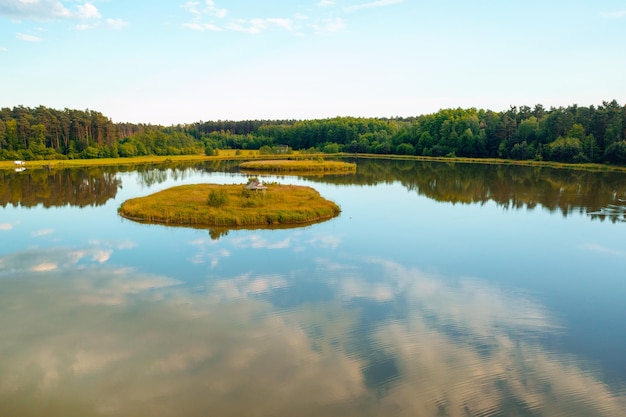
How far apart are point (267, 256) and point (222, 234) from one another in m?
5.88

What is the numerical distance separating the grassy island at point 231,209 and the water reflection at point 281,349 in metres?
10.9

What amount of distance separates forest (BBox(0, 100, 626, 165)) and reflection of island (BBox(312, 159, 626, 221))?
12.3 meters

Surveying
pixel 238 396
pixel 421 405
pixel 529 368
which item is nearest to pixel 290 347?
pixel 238 396

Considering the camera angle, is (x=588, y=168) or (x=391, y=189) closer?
(x=391, y=189)

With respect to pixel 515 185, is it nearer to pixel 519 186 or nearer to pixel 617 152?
pixel 519 186

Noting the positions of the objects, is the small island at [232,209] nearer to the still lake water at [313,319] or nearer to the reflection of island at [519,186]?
the still lake water at [313,319]

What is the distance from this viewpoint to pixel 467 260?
24.2m

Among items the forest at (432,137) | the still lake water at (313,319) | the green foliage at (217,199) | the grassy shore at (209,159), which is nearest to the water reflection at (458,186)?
the grassy shore at (209,159)

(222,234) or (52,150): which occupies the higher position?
(52,150)

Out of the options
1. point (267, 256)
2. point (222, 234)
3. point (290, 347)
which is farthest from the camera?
point (222, 234)

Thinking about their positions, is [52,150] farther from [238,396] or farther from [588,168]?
[588,168]

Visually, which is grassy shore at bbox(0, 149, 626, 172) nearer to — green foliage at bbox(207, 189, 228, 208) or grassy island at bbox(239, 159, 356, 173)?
grassy island at bbox(239, 159, 356, 173)

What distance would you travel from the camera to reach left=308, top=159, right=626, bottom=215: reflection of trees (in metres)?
44.6

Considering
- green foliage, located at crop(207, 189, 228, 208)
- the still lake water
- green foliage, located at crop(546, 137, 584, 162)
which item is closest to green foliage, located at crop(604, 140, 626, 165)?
green foliage, located at crop(546, 137, 584, 162)
